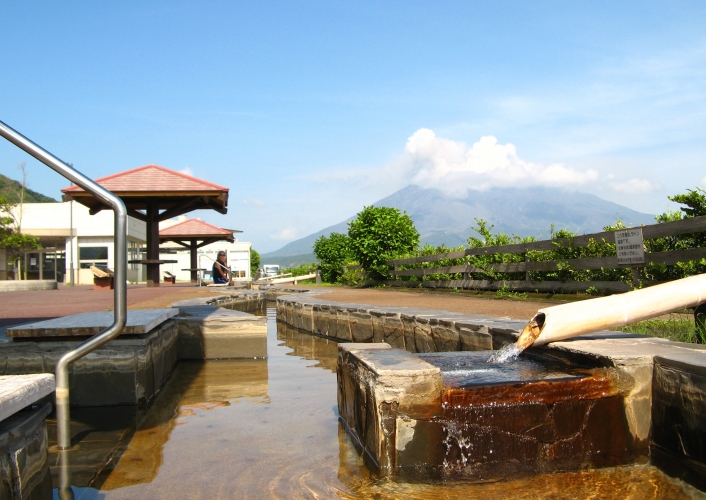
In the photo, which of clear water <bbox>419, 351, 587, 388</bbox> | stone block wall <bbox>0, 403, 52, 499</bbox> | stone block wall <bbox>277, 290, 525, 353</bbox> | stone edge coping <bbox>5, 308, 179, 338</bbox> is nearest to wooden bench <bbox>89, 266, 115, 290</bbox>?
stone block wall <bbox>277, 290, 525, 353</bbox>

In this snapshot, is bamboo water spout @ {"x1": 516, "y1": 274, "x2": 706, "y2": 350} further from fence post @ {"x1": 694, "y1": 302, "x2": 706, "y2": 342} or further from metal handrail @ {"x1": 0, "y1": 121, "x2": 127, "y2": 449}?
metal handrail @ {"x1": 0, "y1": 121, "x2": 127, "y2": 449}

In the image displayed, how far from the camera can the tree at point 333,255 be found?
90.5 ft

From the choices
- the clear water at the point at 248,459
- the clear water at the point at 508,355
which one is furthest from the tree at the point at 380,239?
the clear water at the point at 508,355

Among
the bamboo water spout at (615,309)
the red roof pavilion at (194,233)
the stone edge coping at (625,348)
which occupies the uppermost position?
the red roof pavilion at (194,233)

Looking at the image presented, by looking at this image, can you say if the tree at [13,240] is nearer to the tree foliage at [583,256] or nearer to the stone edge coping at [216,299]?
the stone edge coping at [216,299]

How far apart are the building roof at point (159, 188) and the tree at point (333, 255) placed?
9665mm

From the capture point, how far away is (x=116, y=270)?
296 centimetres

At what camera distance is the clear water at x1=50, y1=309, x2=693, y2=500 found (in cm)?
313

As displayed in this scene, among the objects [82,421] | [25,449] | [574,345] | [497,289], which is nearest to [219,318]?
[82,421]

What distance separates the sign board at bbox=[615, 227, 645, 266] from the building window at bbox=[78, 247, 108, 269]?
36037mm

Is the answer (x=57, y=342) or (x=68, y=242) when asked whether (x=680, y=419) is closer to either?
(x=57, y=342)

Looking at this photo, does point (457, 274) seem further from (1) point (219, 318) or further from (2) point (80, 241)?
(2) point (80, 241)

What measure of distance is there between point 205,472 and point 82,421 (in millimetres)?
1591

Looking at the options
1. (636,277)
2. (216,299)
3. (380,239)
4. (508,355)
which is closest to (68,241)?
(380,239)
